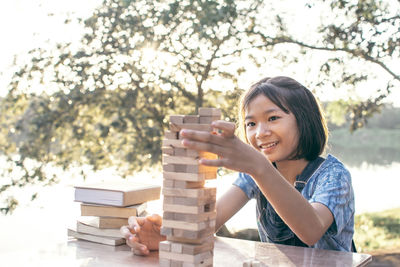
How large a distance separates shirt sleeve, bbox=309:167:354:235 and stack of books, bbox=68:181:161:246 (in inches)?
30.2

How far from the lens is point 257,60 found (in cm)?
547

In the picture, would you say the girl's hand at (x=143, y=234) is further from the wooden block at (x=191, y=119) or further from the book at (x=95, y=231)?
the wooden block at (x=191, y=119)

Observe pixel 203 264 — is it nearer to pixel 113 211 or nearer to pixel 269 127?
pixel 113 211

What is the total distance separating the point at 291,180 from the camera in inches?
96.3

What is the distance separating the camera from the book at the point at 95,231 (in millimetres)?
2150

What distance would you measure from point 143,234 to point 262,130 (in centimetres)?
68

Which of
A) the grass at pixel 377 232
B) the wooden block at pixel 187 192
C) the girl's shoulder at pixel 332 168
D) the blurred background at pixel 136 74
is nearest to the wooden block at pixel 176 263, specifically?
the wooden block at pixel 187 192

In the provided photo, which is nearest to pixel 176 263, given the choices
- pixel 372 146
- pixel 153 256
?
pixel 153 256

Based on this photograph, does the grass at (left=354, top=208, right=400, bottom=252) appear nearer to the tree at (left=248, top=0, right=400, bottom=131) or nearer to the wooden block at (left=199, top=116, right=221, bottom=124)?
the tree at (left=248, top=0, right=400, bottom=131)

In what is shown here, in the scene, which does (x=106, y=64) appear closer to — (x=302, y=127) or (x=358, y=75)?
(x=358, y=75)

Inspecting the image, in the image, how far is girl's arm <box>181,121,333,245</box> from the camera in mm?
1415

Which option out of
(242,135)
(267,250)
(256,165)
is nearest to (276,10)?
(242,135)

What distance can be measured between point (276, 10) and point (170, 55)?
1.27 meters

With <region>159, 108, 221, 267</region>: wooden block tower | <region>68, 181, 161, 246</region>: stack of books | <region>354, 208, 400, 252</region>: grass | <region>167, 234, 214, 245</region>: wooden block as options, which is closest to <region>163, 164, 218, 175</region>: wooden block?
<region>159, 108, 221, 267</region>: wooden block tower
